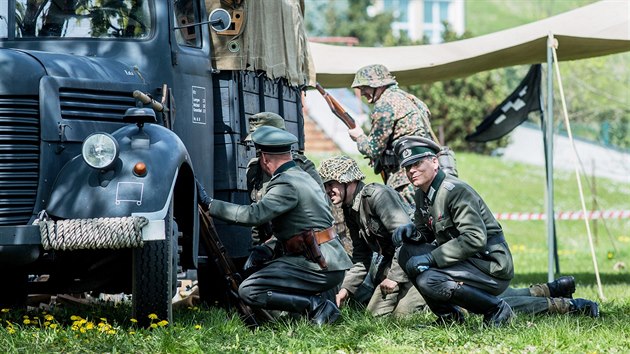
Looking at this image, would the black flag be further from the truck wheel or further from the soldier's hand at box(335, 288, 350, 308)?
the truck wheel

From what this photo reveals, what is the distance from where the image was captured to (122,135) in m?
7.17

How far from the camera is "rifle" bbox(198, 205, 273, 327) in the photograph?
26.4 feet

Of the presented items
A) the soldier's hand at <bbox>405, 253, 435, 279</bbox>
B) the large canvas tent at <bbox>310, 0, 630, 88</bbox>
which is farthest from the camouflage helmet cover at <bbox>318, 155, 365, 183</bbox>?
the large canvas tent at <bbox>310, 0, 630, 88</bbox>

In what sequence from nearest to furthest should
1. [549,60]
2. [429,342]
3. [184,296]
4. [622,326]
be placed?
[429,342]
[622,326]
[184,296]
[549,60]

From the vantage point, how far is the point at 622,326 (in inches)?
293

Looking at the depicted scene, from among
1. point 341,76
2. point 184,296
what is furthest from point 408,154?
point 341,76

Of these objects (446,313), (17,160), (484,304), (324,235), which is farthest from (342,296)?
(17,160)

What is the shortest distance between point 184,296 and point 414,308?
2.72 metres

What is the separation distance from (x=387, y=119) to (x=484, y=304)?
3371mm

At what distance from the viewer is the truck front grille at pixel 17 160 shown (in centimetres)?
698

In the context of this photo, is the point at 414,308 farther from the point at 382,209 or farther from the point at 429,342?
the point at 429,342

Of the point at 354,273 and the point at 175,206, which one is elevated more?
the point at 175,206

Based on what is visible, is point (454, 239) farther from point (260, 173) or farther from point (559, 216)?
point (559, 216)

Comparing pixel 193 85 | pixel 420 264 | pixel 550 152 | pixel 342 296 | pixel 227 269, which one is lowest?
pixel 342 296
